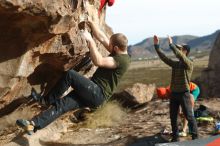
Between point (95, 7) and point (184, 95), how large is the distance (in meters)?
3.14

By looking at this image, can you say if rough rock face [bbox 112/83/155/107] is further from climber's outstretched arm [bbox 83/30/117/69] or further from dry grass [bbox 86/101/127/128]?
climber's outstretched arm [bbox 83/30/117/69]

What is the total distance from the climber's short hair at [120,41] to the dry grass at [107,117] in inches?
268

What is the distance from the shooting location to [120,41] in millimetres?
8547

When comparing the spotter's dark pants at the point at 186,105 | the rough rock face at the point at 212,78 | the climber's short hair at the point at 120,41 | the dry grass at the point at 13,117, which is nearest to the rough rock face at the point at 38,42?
the dry grass at the point at 13,117

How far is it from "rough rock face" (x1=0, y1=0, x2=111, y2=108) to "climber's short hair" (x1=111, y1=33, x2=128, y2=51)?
1.16 metres

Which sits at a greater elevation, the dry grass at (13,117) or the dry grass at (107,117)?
the dry grass at (13,117)

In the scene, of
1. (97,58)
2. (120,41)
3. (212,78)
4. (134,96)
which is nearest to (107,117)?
(134,96)

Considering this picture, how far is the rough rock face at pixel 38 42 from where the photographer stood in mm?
8648

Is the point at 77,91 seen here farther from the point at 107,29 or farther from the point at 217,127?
the point at 107,29

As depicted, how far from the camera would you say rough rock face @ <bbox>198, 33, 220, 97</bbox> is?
82.5ft

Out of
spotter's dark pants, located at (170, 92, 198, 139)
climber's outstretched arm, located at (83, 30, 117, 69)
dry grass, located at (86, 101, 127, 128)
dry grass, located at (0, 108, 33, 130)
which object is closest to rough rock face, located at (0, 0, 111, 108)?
dry grass, located at (0, 108, 33, 130)

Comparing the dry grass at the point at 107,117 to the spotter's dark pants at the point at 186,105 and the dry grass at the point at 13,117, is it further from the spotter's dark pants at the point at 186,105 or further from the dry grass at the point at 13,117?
the spotter's dark pants at the point at 186,105

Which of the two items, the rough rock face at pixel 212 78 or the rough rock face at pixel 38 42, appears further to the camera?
the rough rock face at pixel 212 78

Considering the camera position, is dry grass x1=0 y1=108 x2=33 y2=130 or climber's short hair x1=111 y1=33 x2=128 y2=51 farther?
dry grass x1=0 y1=108 x2=33 y2=130
